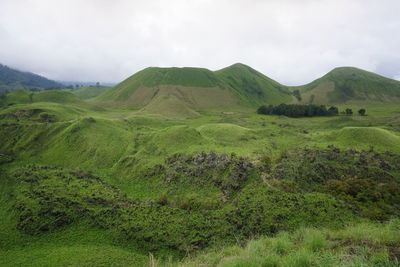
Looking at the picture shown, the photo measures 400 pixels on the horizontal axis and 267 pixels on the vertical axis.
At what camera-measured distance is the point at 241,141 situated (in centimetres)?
4706

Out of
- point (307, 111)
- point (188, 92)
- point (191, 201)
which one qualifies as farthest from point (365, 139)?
point (188, 92)

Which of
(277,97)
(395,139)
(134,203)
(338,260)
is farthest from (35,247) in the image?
(277,97)

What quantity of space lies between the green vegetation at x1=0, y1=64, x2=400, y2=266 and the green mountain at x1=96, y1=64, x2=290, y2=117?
2884 inches

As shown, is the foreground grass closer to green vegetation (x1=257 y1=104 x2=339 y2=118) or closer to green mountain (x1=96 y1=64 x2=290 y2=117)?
green mountain (x1=96 y1=64 x2=290 y2=117)

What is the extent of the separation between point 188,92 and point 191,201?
135822 millimetres

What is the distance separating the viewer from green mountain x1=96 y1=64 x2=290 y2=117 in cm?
13925

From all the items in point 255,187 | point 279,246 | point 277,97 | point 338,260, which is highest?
point 277,97

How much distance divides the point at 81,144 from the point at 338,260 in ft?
166

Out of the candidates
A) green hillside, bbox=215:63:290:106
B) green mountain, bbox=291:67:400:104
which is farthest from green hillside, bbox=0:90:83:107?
green mountain, bbox=291:67:400:104

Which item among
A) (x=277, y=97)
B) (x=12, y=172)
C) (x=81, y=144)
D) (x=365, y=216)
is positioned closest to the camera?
(x=365, y=216)

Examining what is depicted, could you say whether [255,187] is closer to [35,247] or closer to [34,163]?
[35,247]

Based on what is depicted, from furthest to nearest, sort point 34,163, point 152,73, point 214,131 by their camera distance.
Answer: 1. point 152,73
2. point 214,131
3. point 34,163

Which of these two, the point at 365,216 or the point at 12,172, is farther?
the point at 12,172

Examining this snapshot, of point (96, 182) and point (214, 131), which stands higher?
point (214, 131)
